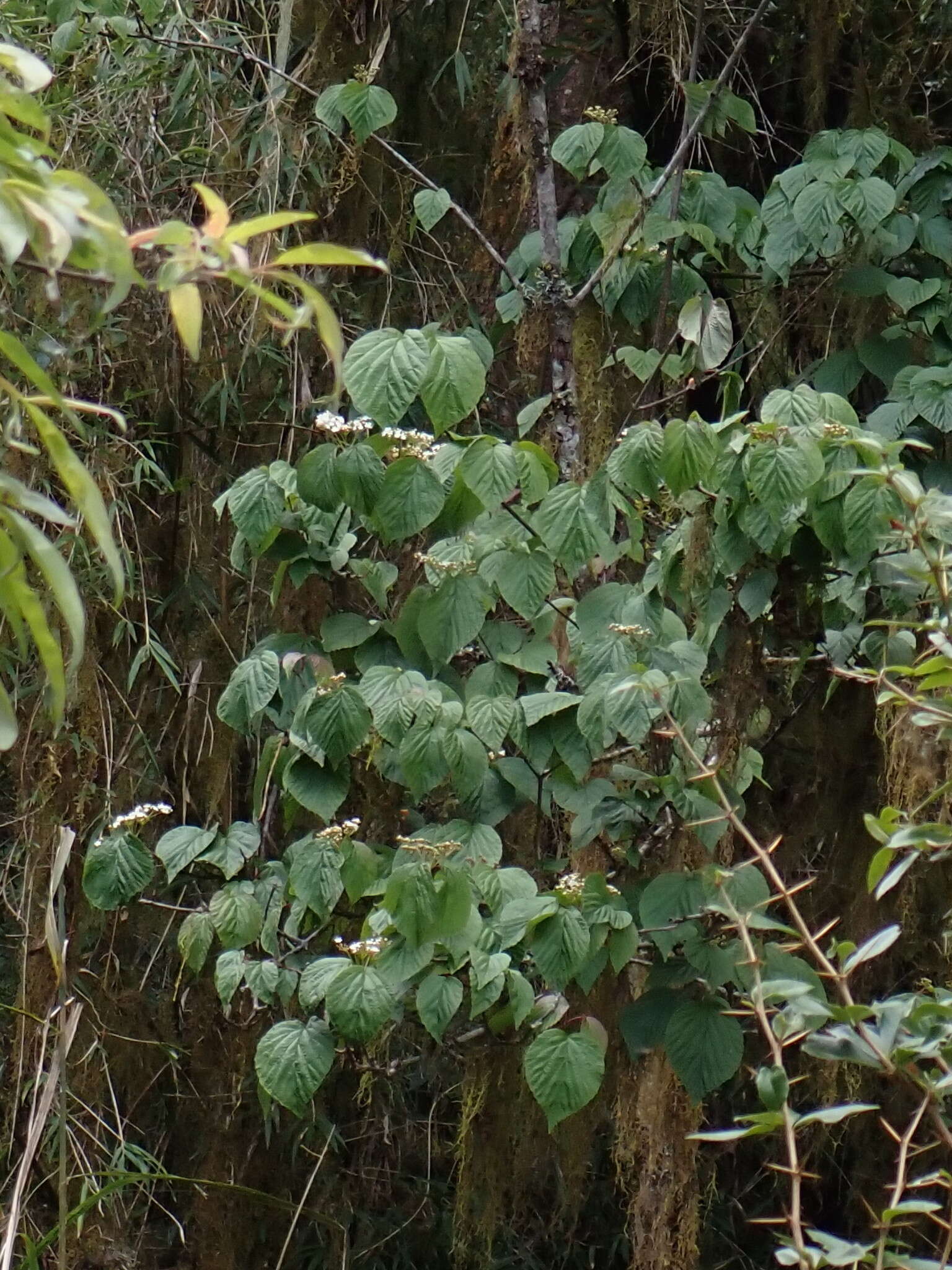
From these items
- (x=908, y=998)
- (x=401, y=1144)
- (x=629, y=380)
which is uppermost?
(x=908, y=998)

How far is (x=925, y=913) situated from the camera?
6.76ft

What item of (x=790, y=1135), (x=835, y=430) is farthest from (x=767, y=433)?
(x=790, y=1135)

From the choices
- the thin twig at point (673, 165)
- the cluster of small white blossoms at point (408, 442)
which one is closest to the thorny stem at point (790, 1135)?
the cluster of small white blossoms at point (408, 442)

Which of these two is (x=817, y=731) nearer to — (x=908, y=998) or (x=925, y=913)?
(x=925, y=913)

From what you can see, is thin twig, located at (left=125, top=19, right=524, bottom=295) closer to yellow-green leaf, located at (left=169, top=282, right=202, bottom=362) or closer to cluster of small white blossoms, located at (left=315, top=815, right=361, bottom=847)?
cluster of small white blossoms, located at (left=315, top=815, right=361, bottom=847)

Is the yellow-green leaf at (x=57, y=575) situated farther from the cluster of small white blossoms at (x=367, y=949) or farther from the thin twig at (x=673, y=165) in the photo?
the thin twig at (x=673, y=165)

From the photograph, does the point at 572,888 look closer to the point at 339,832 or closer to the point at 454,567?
the point at 339,832

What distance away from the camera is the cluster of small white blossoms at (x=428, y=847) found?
138 cm

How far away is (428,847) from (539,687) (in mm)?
414

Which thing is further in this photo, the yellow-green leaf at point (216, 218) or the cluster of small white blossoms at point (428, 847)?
the cluster of small white blossoms at point (428, 847)

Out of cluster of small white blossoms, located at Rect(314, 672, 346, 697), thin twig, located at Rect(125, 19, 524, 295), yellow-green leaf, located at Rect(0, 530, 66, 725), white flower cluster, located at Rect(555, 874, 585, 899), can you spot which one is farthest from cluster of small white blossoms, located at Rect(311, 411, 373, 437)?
yellow-green leaf, located at Rect(0, 530, 66, 725)

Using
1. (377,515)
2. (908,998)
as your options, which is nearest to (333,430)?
(377,515)

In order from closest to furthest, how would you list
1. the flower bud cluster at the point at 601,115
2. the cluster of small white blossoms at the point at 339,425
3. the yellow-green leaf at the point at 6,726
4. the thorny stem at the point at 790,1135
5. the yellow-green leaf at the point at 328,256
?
the yellow-green leaf at the point at 328,256 < the yellow-green leaf at the point at 6,726 < the thorny stem at the point at 790,1135 < the cluster of small white blossoms at the point at 339,425 < the flower bud cluster at the point at 601,115

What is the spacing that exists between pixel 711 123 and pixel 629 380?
0.40 m
